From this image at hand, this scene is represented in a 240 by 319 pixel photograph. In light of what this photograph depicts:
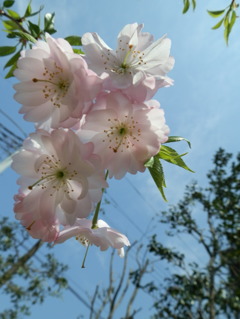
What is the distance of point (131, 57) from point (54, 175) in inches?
8.5

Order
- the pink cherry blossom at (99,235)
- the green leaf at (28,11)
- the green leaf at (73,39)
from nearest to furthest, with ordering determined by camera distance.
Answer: the pink cherry blossom at (99,235) → the green leaf at (73,39) → the green leaf at (28,11)

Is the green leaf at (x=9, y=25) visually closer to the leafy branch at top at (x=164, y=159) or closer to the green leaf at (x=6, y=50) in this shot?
the green leaf at (x=6, y=50)

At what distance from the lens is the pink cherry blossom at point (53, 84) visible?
0.43 meters

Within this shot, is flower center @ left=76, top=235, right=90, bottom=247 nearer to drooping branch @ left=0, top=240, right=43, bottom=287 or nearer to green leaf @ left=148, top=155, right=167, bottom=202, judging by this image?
green leaf @ left=148, top=155, right=167, bottom=202

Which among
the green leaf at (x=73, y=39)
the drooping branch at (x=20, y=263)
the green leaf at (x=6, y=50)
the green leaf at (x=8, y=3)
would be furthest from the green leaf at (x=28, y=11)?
the drooping branch at (x=20, y=263)

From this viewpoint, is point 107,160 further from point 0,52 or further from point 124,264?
point 124,264

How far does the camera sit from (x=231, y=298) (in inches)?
207

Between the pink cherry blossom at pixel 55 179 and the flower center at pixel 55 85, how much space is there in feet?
0.20

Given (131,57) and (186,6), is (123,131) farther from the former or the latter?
(186,6)

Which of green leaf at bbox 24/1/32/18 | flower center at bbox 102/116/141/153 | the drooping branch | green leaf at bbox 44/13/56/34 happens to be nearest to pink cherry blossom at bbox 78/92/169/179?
flower center at bbox 102/116/141/153

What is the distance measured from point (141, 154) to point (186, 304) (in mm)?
5153

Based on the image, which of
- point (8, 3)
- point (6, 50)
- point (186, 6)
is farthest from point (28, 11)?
point (186, 6)

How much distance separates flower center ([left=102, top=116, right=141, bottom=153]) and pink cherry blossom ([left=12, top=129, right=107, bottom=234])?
0.05m

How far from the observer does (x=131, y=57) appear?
0.52 meters
